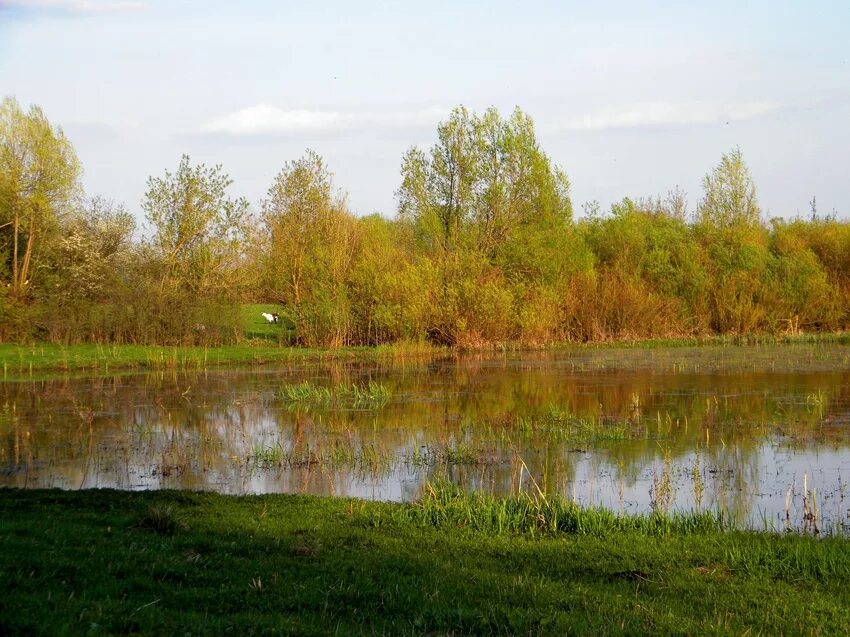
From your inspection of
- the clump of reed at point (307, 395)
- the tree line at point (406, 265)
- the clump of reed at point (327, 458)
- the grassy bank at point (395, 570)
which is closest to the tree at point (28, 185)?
the tree line at point (406, 265)

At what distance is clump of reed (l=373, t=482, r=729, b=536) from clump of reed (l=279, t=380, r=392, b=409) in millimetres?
11328

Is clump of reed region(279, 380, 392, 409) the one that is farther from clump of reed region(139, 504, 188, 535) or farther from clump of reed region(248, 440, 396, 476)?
clump of reed region(139, 504, 188, 535)

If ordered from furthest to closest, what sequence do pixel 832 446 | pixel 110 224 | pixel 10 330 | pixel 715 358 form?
pixel 110 224 < pixel 10 330 < pixel 715 358 < pixel 832 446

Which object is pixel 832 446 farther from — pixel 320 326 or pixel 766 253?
pixel 766 253

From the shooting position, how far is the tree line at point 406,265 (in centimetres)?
3850

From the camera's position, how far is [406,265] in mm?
41312

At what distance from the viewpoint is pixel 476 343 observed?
40.5m

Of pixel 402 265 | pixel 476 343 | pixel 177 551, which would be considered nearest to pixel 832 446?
pixel 177 551

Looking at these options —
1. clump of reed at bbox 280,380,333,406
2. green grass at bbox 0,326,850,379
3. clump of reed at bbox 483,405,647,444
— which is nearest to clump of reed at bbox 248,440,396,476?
clump of reed at bbox 483,405,647,444

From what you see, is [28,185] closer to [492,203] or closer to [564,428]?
[492,203]

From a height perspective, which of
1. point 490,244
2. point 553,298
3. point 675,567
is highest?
point 490,244

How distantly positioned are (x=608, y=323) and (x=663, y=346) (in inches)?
153

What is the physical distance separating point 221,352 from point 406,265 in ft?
33.1

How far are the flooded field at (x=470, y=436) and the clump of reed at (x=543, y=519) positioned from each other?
870 mm
